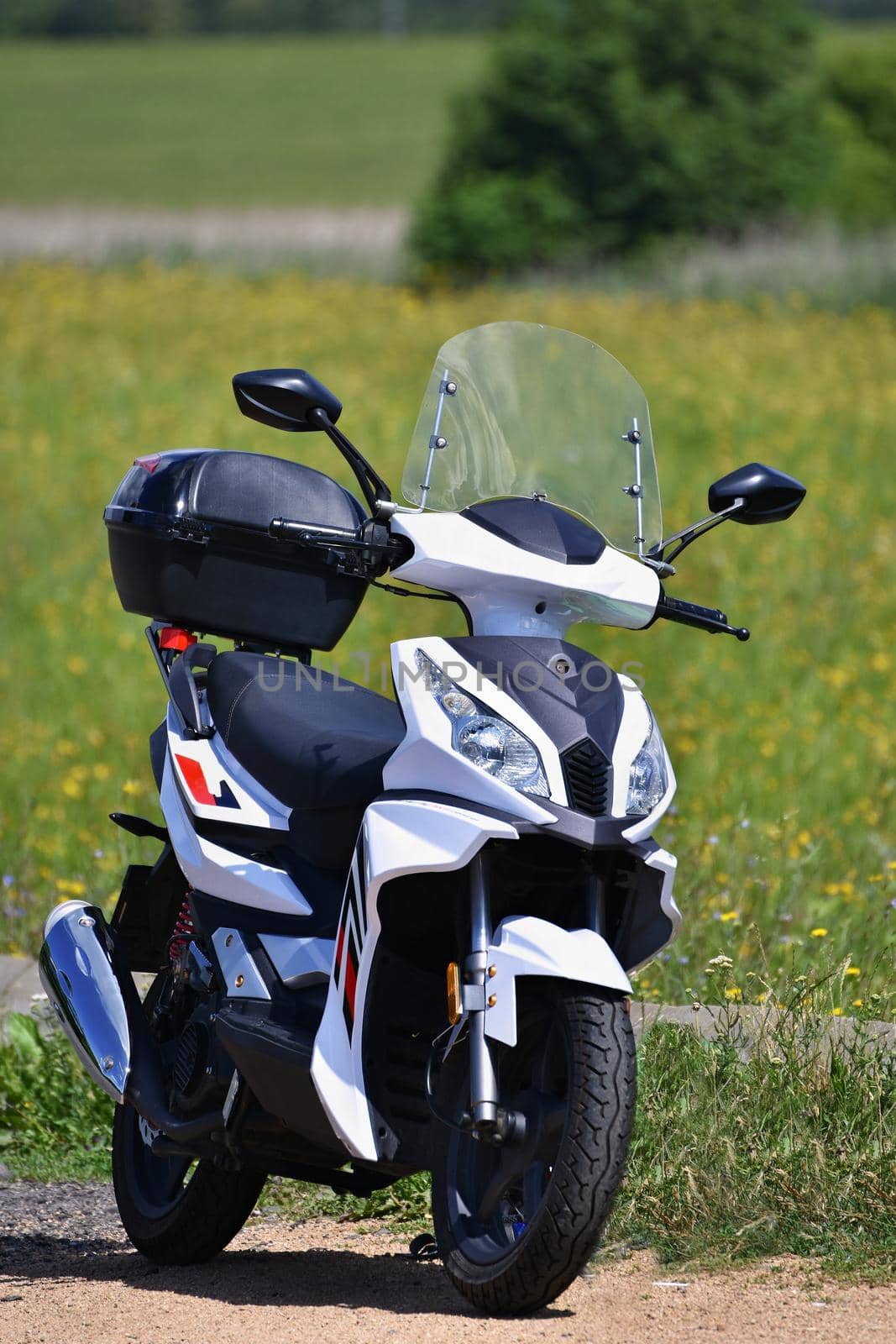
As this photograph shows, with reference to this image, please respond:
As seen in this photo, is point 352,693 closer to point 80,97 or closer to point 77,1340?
point 77,1340

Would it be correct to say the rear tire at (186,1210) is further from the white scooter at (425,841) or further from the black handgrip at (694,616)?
the black handgrip at (694,616)

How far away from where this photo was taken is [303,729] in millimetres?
3447

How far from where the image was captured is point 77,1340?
119 inches

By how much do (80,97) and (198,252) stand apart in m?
39.3

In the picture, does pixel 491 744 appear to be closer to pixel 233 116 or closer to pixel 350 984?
pixel 350 984

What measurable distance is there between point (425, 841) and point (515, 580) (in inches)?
18.9

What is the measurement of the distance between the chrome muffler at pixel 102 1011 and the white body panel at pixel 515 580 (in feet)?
3.91

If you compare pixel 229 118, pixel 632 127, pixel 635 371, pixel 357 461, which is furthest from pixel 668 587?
pixel 229 118

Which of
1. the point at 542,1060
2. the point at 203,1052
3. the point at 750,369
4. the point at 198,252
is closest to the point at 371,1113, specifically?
the point at 542,1060

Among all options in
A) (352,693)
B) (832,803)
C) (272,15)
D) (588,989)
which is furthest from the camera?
(272,15)

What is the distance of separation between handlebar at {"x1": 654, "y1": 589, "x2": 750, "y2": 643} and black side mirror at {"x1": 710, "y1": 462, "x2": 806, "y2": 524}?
0.19 meters

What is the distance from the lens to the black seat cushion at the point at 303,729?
330 cm

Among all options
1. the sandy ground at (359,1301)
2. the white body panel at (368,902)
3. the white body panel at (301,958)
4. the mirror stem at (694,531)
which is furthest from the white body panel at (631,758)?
the sandy ground at (359,1301)

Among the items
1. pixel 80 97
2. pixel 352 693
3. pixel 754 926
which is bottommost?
pixel 754 926
